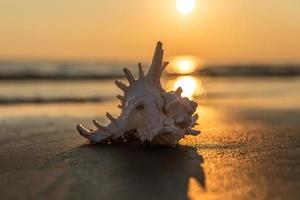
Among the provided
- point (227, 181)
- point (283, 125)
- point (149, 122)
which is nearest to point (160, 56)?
point (149, 122)

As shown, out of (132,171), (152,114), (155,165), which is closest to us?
(132,171)

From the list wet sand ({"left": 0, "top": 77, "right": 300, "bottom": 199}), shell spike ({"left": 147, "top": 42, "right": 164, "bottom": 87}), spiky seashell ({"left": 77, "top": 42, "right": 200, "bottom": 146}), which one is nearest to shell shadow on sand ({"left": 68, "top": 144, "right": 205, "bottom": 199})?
wet sand ({"left": 0, "top": 77, "right": 300, "bottom": 199})

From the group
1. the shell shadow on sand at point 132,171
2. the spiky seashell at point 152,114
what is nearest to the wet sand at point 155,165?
the shell shadow on sand at point 132,171

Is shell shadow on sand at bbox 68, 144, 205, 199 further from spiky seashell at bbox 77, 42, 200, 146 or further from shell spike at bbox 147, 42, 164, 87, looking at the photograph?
shell spike at bbox 147, 42, 164, 87

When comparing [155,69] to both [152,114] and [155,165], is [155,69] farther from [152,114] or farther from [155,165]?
[155,165]

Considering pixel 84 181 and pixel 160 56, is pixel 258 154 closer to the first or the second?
pixel 160 56

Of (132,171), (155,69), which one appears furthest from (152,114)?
(132,171)

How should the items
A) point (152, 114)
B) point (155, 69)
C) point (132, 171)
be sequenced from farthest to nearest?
point (155, 69)
point (152, 114)
point (132, 171)
